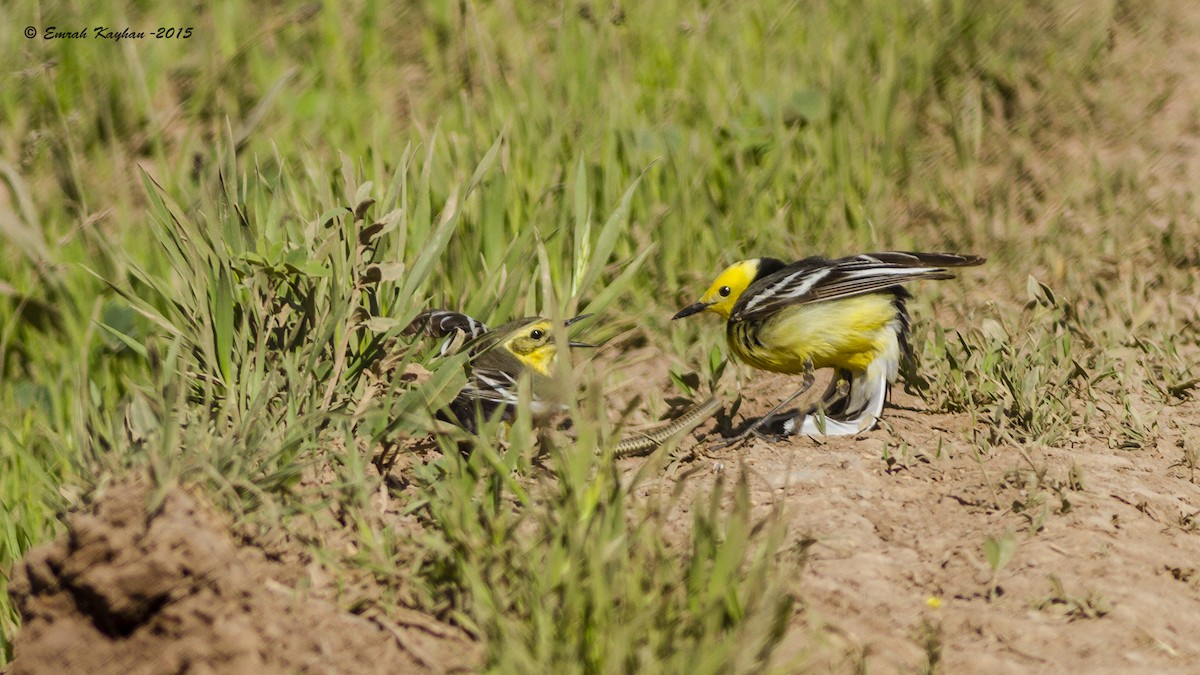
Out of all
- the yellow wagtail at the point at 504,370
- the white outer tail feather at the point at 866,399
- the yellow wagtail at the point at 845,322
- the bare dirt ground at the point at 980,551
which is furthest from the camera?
the yellow wagtail at the point at 845,322

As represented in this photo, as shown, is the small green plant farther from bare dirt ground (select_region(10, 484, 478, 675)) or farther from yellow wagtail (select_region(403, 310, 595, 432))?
yellow wagtail (select_region(403, 310, 595, 432))

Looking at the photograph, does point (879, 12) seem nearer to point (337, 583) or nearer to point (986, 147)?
point (986, 147)

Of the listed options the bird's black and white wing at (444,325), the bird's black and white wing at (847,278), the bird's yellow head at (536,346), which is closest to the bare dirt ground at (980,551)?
the bird's black and white wing at (847,278)

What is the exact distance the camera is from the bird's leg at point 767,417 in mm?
4617

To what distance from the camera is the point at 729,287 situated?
549 centimetres

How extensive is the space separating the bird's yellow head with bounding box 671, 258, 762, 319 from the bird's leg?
492mm

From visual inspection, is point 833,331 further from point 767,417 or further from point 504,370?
point 504,370

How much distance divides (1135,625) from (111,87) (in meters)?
6.59

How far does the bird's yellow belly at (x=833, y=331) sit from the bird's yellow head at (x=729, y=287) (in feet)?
1.54

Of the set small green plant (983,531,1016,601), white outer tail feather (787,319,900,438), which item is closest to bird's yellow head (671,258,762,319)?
white outer tail feather (787,319,900,438)

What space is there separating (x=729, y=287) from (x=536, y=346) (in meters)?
0.97

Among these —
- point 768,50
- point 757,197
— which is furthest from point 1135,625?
point 768,50

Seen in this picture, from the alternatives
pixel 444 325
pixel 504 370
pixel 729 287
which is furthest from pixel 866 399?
pixel 444 325

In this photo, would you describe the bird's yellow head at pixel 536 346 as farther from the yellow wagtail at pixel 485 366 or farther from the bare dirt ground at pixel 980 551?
the bare dirt ground at pixel 980 551
